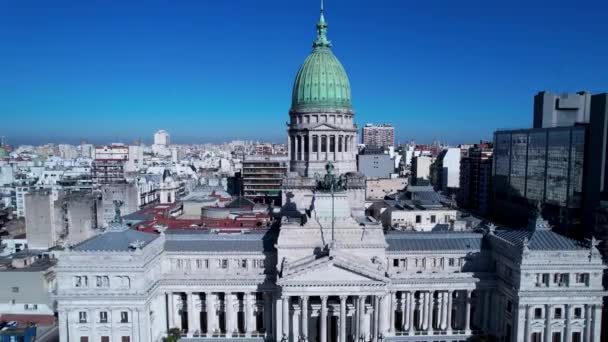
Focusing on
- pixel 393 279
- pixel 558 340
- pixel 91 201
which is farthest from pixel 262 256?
pixel 91 201

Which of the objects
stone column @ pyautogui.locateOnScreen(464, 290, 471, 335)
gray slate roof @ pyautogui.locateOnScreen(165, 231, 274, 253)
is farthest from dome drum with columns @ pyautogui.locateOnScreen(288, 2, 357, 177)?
stone column @ pyautogui.locateOnScreen(464, 290, 471, 335)

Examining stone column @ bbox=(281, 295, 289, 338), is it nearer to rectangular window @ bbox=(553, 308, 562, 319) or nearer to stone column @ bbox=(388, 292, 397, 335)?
stone column @ bbox=(388, 292, 397, 335)

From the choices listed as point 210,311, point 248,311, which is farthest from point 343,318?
point 210,311

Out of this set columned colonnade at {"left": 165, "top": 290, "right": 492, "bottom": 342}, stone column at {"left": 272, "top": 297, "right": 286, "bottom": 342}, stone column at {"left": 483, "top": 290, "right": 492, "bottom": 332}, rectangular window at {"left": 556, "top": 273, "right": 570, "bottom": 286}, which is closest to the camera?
rectangular window at {"left": 556, "top": 273, "right": 570, "bottom": 286}

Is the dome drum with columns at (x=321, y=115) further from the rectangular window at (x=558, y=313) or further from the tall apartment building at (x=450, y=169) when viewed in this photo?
the tall apartment building at (x=450, y=169)

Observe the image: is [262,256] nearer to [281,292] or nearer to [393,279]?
[281,292]

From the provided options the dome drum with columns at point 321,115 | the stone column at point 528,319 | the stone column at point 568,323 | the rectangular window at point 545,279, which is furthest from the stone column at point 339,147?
the stone column at point 568,323
